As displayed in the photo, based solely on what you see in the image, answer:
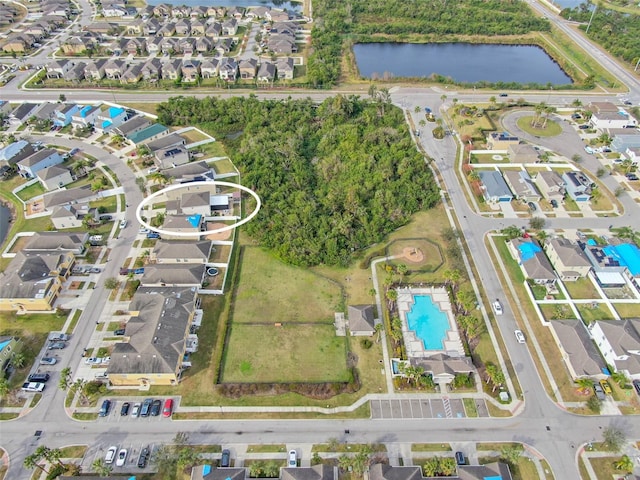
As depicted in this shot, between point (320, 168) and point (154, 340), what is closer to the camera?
point (154, 340)

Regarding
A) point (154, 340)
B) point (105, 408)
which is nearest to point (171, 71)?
point (154, 340)

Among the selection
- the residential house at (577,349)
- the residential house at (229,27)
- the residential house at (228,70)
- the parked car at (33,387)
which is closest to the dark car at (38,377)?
the parked car at (33,387)

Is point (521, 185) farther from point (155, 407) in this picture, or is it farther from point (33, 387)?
point (33, 387)

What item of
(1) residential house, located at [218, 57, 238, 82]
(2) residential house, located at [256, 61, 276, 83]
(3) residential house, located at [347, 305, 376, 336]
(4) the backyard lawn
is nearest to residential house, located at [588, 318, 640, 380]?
(3) residential house, located at [347, 305, 376, 336]

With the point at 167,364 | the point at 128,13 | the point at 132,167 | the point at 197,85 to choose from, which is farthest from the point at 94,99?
the point at 167,364

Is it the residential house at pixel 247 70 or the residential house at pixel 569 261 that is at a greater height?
the residential house at pixel 247 70

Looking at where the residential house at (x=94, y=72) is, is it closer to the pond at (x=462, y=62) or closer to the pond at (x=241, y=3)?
the pond at (x=462, y=62)
